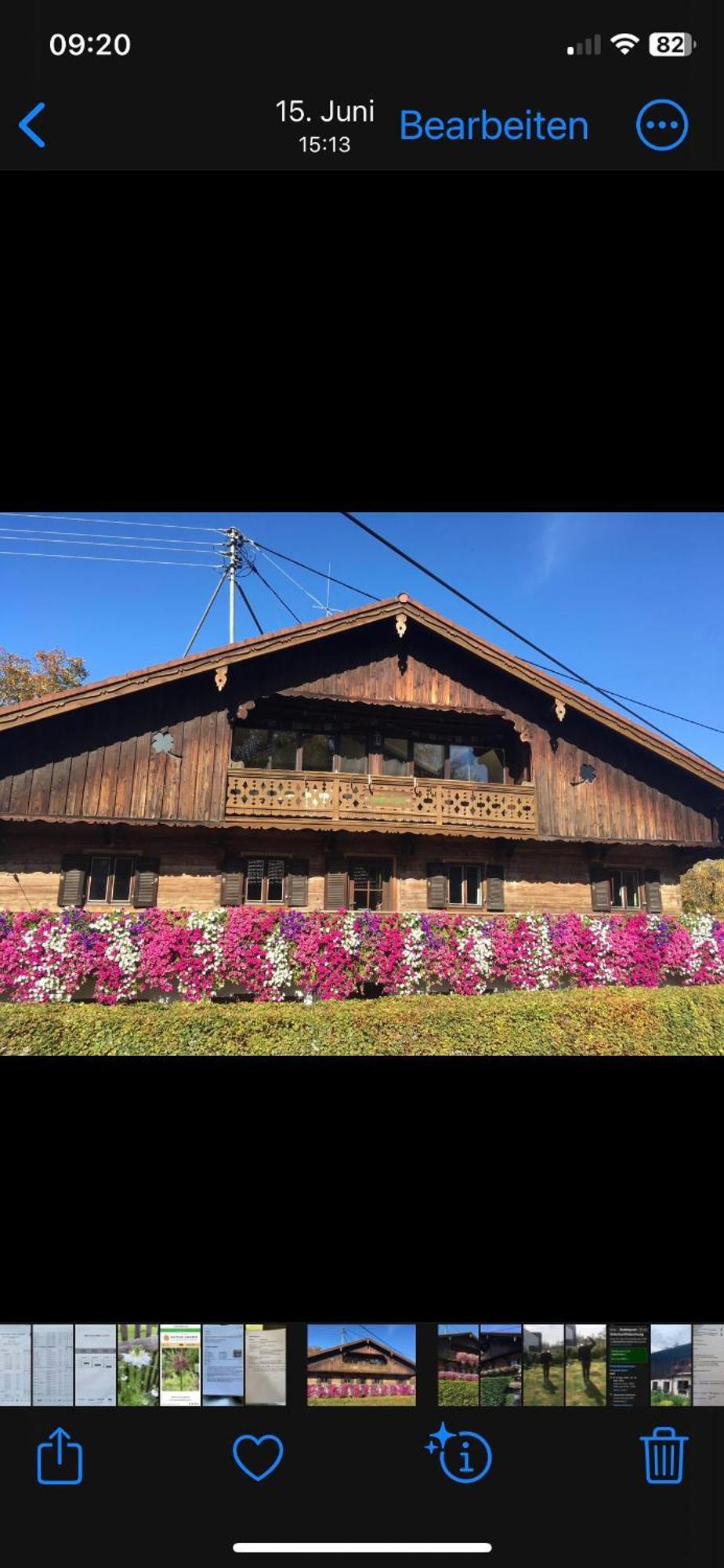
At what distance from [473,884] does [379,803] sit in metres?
2.02

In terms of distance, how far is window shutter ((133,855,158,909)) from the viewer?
6.93 metres

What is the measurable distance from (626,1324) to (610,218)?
121 inches

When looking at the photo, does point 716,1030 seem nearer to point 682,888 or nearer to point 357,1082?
point 682,888

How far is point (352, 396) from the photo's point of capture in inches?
64.6

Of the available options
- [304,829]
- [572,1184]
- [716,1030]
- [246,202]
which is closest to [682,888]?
[716,1030]

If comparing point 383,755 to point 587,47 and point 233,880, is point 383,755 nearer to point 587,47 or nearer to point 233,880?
point 233,880

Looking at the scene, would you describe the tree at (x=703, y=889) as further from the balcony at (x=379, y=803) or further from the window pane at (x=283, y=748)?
the window pane at (x=283, y=748)

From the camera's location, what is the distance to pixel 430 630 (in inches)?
324

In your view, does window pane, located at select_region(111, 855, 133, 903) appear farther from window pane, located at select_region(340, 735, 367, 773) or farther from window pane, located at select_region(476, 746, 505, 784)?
window pane, located at select_region(476, 746, 505, 784)

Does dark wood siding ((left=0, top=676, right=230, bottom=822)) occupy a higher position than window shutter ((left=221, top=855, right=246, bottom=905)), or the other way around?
dark wood siding ((left=0, top=676, right=230, bottom=822))

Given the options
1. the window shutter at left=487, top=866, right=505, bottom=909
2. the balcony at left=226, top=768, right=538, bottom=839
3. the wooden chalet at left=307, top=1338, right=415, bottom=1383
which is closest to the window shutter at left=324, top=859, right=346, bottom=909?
the balcony at left=226, top=768, right=538, bottom=839

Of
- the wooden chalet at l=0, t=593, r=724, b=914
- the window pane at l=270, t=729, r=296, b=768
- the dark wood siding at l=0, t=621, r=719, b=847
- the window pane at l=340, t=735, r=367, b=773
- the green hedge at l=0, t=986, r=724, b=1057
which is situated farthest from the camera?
the window pane at l=340, t=735, r=367, b=773

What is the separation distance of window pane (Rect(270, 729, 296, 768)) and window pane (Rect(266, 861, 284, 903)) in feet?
4.87
